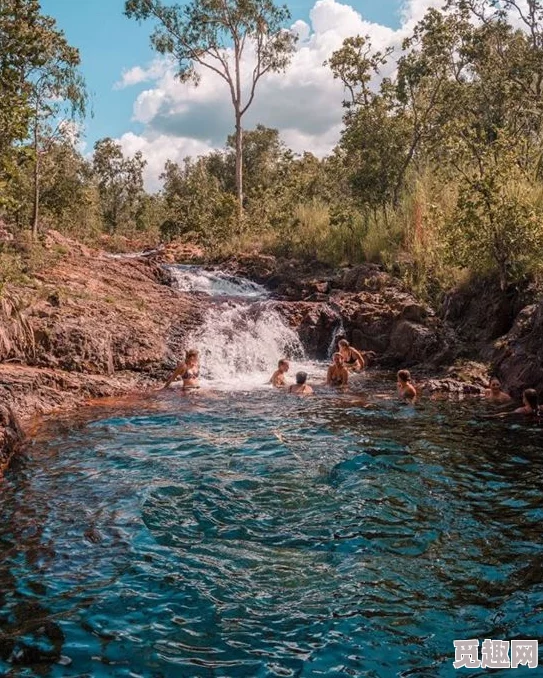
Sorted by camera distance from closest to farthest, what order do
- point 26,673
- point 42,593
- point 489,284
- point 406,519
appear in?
1. point 26,673
2. point 42,593
3. point 406,519
4. point 489,284

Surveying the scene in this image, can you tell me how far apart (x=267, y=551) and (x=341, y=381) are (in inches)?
289

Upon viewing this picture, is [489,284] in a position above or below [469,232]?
below

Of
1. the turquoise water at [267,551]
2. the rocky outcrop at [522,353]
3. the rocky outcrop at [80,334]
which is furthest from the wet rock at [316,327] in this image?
the turquoise water at [267,551]

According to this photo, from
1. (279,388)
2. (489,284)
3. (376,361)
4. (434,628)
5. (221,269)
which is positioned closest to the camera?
(434,628)

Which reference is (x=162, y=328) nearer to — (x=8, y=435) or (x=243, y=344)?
(x=243, y=344)

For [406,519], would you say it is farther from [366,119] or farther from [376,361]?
[366,119]

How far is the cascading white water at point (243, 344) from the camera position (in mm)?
13430

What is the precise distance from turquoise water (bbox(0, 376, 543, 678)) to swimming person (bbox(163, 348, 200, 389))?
328cm

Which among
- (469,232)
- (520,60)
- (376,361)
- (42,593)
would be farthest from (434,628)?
(520,60)

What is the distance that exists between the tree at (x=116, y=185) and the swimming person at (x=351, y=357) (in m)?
21.4

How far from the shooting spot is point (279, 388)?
11.9 meters

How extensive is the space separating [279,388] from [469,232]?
15.7 ft

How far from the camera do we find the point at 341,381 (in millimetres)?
11883

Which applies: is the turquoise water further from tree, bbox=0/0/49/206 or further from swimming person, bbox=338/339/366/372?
swimming person, bbox=338/339/366/372
